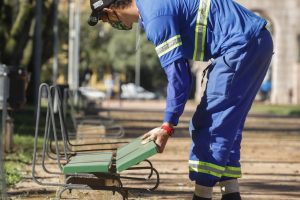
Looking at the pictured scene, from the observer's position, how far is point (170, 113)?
21.0ft

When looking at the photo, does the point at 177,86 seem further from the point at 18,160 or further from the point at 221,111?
the point at 18,160

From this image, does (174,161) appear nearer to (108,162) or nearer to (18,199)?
(18,199)

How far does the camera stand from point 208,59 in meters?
6.66

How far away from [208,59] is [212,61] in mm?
33

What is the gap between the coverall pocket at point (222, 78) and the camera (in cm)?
A: 649

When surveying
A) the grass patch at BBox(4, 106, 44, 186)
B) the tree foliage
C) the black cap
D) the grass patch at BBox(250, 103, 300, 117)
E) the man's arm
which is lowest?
the grass patch at BBox(250, 103, 300, 117)

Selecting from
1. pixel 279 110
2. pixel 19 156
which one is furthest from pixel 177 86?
pixel 279 110

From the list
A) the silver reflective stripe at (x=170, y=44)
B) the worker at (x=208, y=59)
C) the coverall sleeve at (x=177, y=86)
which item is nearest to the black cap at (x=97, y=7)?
the worker at (x=208, y=59)

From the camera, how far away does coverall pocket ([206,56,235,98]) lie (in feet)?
21.3

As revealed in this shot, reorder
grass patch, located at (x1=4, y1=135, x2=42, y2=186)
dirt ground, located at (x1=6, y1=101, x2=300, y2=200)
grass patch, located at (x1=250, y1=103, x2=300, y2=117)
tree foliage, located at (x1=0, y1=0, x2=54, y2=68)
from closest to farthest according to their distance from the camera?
dirt ground, located at (x1=6, y1=101, x2=300, y2=200) → grass patch, located at (x1=4, y1=135, x2=42, y2=186) → tree foliage, located at (x1=0, y1=0, x2=54, y2=68) → grass patch, located at (x1=250, y1=103, x2=300, y2=117)

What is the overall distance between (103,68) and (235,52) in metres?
91.1

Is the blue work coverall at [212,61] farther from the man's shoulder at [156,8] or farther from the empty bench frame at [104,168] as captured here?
the empty bench frame at [104,168]

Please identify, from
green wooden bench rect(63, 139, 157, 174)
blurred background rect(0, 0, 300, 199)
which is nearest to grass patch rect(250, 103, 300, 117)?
blurred background rect(0, 0, 300, 199)

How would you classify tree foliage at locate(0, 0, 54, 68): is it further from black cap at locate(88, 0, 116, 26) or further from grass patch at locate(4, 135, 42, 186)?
black cap at locate(88, 0, 116, 26)
